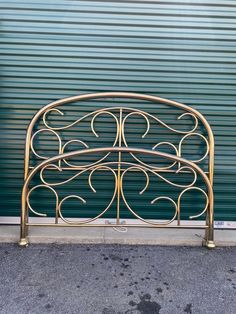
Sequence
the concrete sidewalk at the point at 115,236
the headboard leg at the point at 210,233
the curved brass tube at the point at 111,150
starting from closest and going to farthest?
1. the curved brass tube at the point at 111,150
2. the headboard leg at the point at 210,233
3. the concrete sidewalk at the point at 115,236

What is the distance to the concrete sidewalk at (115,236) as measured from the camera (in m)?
2.69

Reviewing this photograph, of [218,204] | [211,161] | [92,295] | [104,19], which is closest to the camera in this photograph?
[92,295]

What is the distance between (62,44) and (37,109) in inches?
27.3

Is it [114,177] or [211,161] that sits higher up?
[211,161]

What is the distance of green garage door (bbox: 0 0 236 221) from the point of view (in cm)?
280

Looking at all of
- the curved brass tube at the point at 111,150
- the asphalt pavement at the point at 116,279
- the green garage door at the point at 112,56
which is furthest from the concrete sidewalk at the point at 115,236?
the green garage door at the point at 112,56

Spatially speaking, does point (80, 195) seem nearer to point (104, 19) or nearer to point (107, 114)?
point (107, 114)

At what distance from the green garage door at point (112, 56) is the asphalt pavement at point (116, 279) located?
933 millimetres

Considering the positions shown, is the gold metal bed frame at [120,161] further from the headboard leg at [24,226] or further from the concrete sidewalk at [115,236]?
the concrete sidewalk at [115,236]

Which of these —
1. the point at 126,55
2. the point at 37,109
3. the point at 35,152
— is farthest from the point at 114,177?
the point at 126,55

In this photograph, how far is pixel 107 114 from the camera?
9.44 ft

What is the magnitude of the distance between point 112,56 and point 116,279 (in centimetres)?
207

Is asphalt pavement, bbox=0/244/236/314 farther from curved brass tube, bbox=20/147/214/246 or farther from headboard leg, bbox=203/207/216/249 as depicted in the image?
curved brass tube, bbox=20/147/214/246

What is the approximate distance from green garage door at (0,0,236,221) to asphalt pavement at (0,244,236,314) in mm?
933
